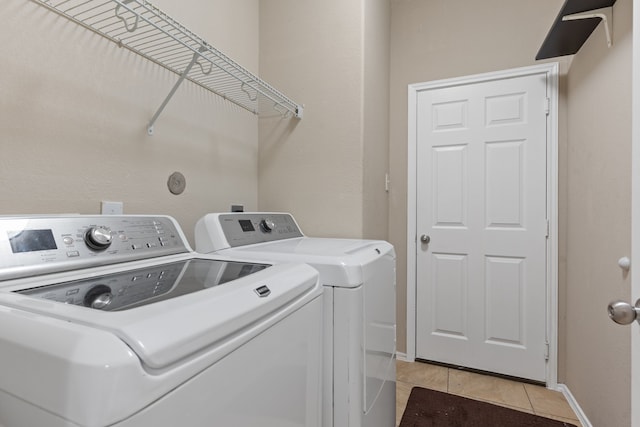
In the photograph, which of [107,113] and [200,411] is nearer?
[200,411]

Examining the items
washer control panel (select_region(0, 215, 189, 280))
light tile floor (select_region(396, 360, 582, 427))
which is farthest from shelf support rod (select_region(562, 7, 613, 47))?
washer control panel (select_region(0, 215, 189, 280))

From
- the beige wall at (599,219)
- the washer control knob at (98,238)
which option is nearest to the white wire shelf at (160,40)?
the washer control knob at (98,238)

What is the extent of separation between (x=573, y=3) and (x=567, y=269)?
157 cm

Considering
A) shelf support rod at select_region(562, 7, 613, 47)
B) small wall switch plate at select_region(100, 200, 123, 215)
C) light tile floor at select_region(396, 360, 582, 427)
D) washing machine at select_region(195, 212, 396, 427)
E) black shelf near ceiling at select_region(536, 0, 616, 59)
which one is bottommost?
light tile floor at select_region(396, 360, 582, 427)

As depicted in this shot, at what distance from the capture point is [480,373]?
235cm

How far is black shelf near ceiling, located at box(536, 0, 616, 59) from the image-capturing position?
157cm

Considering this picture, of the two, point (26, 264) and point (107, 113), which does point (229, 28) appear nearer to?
point (107, 113)

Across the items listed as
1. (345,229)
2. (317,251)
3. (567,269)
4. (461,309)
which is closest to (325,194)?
(345,229)

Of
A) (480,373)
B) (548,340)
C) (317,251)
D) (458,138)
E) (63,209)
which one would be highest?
(458,138)

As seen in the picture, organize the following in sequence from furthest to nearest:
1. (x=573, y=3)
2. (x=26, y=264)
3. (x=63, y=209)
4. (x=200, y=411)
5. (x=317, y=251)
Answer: (x=573, y=3) → (x=317, y=251) → (x=63, y=209) → (x=26, y=264) → (x=200, y=411)

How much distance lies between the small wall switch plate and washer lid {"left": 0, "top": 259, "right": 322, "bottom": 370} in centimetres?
49

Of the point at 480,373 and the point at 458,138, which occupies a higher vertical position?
the point at 458,138

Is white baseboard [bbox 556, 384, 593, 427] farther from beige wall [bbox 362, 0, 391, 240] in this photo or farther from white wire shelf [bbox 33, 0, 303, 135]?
white wire shelf [bbox 33, 0, 303, 135]

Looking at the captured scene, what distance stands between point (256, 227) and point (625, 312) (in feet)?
4.19
